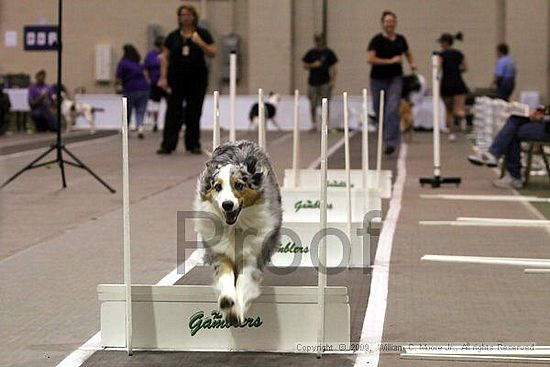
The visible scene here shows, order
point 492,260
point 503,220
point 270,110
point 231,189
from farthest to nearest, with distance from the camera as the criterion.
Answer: point 270,110 < point 503,220 < point 492,260 < point 231,189

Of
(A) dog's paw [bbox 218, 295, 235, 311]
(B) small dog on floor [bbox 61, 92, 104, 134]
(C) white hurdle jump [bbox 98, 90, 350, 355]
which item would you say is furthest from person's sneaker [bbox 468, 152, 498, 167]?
(B) small dog on floor [bbox 61, 92, 104, 134]

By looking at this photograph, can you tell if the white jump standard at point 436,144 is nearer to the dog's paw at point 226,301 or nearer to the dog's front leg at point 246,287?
the dog's front leg at point 246,287

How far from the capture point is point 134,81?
23.9 m

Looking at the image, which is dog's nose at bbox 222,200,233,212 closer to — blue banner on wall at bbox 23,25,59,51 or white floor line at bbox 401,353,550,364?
white floor line at bbox 401,353,550,364

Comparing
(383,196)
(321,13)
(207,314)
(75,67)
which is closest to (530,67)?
(321,13)

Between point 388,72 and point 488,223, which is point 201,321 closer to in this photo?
point 488,223

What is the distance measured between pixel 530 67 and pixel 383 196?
1663 cm

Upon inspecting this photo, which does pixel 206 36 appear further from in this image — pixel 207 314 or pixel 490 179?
pixel 207 314

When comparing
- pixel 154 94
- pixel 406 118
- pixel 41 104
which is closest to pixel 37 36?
pixel 41 104

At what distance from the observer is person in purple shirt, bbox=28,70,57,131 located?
25734 millimetres

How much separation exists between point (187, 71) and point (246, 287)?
12.3m

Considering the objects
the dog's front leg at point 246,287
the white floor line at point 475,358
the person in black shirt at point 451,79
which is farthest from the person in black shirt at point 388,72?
the white floor line at point 475,358

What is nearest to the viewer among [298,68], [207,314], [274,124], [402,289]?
[207,314]

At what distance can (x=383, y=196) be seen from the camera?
41.5ft
